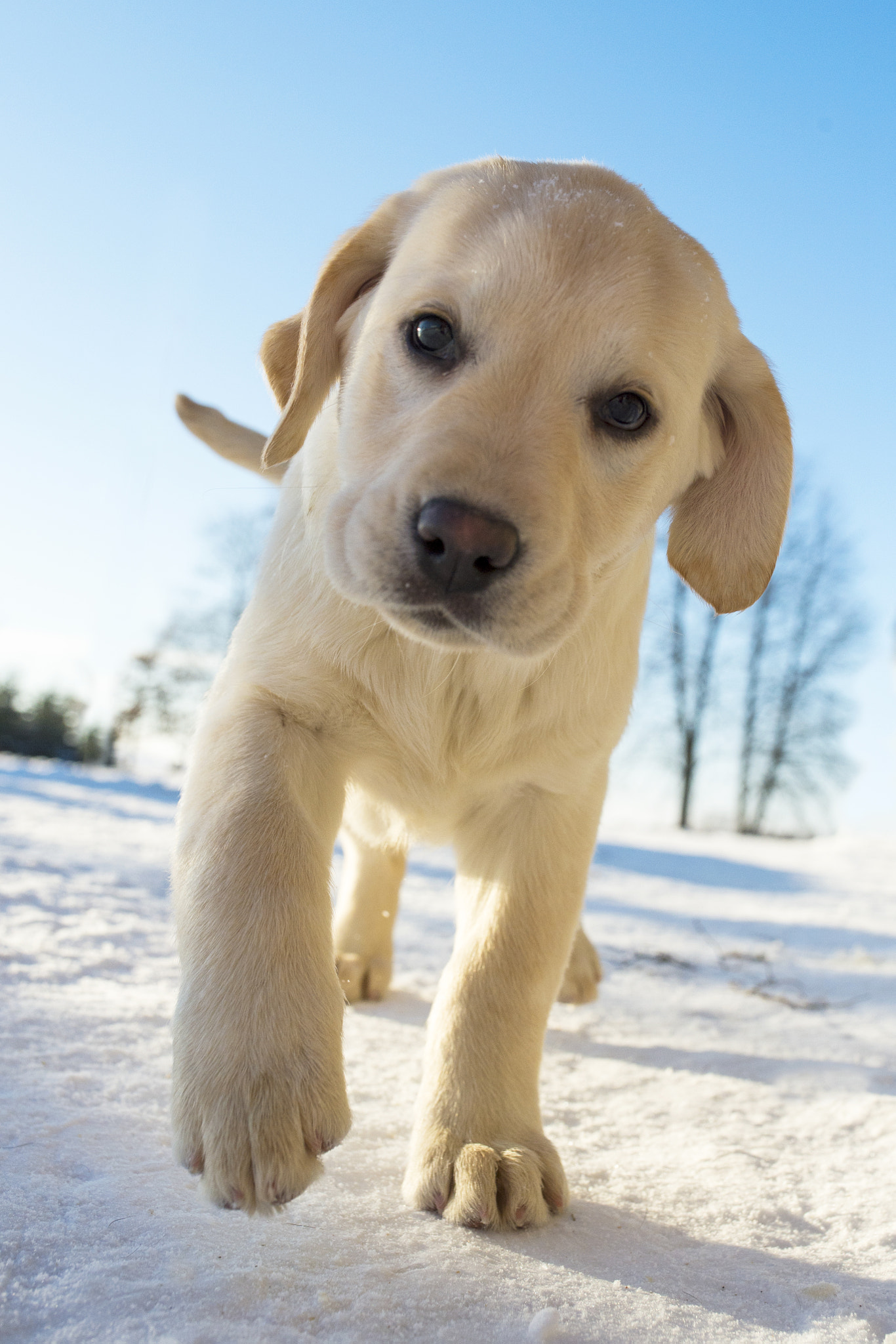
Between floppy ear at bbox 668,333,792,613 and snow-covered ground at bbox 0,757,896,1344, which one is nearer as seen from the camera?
snow-covered ground at bbox 0,757,896,1344

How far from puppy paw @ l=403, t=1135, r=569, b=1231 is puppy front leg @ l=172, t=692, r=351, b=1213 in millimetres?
329

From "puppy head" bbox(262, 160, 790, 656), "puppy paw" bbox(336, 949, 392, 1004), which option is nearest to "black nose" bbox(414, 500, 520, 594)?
"puppy head" bbox(262, 160, 790, 656)

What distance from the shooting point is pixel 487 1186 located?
207 centimetres

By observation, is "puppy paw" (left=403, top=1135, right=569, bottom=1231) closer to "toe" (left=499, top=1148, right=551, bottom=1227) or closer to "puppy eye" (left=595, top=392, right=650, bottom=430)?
"toe" (left=499, top=1148, right=551, bottom=1227)

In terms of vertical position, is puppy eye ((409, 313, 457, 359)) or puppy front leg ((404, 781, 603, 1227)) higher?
puppy eye ((409, 313, 457, 359))

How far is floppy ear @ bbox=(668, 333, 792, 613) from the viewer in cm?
287

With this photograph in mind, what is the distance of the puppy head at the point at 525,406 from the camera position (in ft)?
6.73

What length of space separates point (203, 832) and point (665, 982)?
2.91 meters

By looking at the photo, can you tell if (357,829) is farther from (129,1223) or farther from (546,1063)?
(129,1223)

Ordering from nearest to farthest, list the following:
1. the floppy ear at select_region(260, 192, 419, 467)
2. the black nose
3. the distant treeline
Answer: the black nose → the floppy ear at select_region(260, 192, 419, 467) → the distant treeline

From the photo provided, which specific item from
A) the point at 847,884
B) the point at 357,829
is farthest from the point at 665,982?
the point at 847,884

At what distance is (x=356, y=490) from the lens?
229 cm

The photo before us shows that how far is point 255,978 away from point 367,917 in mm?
1890

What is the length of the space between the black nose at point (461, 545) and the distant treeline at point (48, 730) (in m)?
18.9
